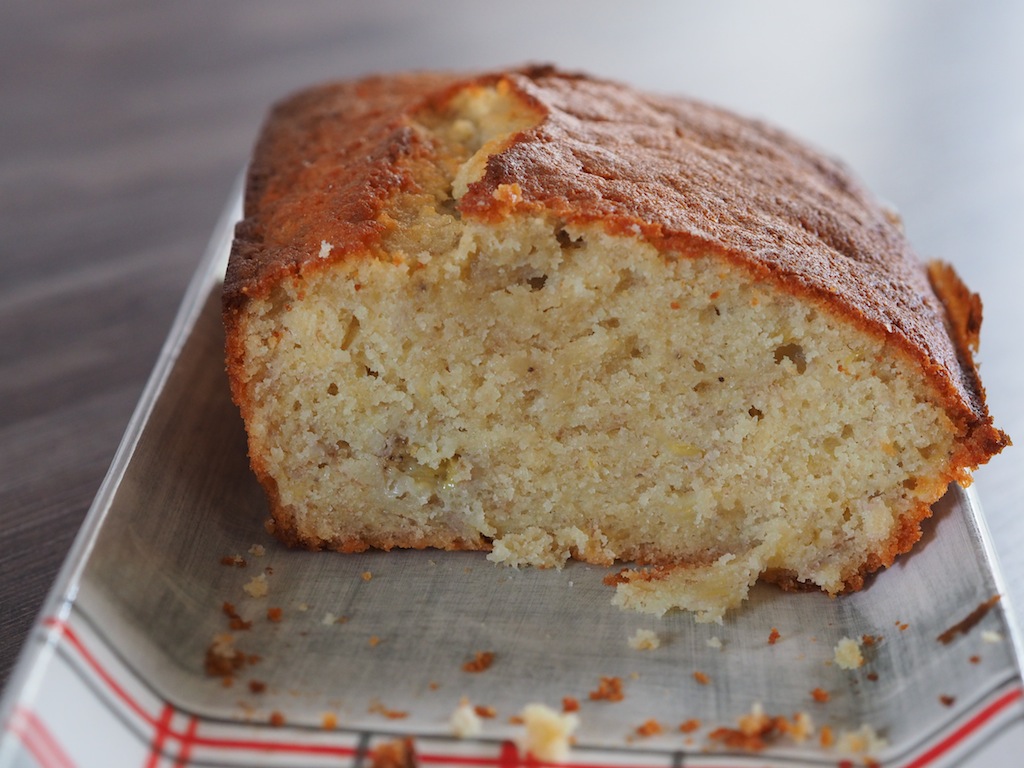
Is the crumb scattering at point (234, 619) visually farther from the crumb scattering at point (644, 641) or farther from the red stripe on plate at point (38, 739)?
the crumb scattering at point (644, 641)

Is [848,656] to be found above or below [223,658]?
above

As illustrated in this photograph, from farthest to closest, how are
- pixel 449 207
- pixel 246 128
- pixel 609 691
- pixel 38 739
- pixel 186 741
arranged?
pixel 246 128 < pixel 449 207 < pixel 609 691 < pixel 186 741 < pixel 38 739

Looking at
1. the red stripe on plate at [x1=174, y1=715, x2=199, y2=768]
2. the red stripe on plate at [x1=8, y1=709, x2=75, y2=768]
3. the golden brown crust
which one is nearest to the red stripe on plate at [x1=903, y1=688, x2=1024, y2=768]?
the golden brown crust

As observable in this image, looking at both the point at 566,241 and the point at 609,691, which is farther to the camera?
the point at 566,241

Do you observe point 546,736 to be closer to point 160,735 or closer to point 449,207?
point 160,735

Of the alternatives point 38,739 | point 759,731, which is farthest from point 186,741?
point 759,731

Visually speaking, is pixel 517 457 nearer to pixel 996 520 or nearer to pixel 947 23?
pixel 996 520

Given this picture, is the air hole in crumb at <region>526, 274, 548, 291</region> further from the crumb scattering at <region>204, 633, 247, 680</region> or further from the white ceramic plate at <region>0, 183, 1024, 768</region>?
the crumb scattering at <region>204, 633, 247, 680</region>

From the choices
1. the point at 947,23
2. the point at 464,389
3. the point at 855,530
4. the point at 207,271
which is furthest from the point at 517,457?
the point at 947,23
